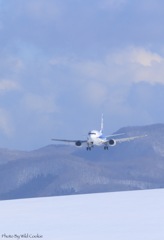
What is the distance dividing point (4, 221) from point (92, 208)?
2988 centimetres

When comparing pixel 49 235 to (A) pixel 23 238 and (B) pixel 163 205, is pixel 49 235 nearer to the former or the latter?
(A) pixel 23 238

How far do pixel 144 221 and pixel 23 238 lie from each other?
27.1m

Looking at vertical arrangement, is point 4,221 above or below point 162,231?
above

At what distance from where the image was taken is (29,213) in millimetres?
125188

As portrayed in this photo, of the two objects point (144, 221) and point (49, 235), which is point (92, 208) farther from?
point (49, 235)

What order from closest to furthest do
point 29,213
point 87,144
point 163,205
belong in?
point 29,213
point 163,205
point 87,144

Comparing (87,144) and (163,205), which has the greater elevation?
(87,144)

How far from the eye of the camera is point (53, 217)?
11556 centimetres

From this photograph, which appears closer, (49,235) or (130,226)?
(49,235)

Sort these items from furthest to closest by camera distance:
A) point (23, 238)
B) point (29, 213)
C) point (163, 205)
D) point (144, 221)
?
point (163, 205), point (29, 213), point (144, 221), point (23, 238)

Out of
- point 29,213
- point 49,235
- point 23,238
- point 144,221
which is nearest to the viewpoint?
point 23,238

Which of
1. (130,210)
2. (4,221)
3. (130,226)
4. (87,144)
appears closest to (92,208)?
(130,210)

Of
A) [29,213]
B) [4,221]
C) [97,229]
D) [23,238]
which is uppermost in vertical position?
[29,213]

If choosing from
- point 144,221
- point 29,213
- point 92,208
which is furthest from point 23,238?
point 92,208
